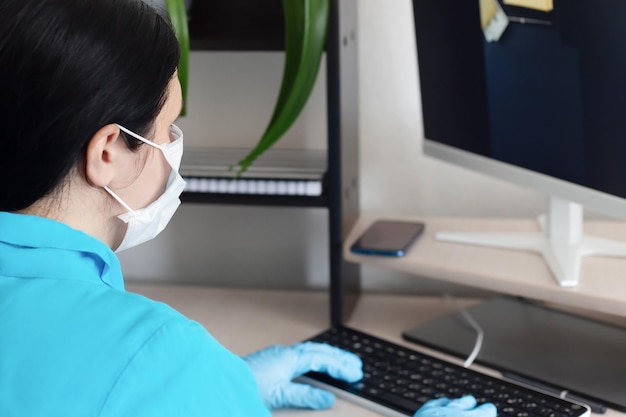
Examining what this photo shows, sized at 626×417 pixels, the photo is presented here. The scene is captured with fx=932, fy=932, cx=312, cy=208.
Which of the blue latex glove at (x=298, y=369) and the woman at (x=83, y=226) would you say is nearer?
the woman at (x=83, y=226)

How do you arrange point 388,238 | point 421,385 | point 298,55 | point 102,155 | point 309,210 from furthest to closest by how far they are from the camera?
point 309,210, point 388,238, point 298,55, point 421,385, point 102,155

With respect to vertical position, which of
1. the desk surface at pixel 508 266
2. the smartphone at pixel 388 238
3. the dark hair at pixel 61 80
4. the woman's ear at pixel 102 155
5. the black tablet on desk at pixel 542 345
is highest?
A: the dark hair at pixel 61 80

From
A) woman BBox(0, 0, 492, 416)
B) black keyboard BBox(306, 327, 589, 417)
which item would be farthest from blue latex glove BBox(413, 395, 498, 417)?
woman BBox(0, 0, 492, 416)

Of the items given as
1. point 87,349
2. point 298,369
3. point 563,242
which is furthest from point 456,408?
point 87,349

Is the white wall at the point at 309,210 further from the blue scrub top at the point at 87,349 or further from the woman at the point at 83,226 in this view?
the blue scrub top at the point at 87,349

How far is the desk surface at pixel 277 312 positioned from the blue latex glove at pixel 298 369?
13 centimetres

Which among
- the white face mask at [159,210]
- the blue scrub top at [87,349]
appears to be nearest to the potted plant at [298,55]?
the white face mask at [159,210]

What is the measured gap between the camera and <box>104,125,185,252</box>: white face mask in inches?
34.7

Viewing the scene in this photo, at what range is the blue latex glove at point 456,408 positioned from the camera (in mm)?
969

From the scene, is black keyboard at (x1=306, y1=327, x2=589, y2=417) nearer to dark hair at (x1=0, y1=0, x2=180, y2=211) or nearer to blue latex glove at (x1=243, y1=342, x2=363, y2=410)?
blue latex glove at (x1=243, y1=342, x2=363, y2=410)

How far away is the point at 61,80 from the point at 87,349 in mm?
208

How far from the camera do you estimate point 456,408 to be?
98cm

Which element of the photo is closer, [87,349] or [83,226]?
[87,349]

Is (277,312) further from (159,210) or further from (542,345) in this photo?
(159,210)
